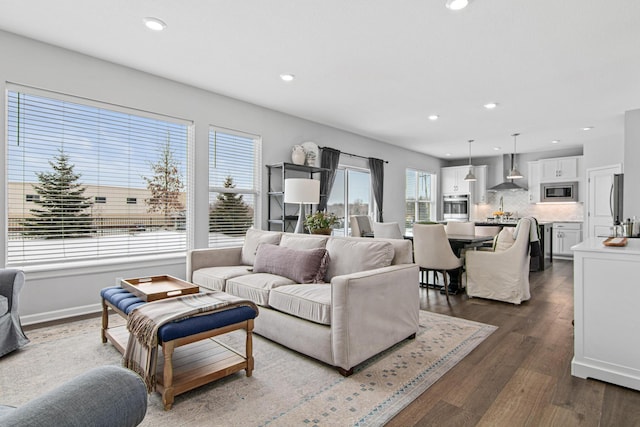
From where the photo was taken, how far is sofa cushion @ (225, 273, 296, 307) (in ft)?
9.21

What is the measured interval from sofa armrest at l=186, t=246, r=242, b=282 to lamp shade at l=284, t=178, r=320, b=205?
0.94 meters

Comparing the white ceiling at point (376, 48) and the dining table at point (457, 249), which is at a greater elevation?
the white ceiling at point (376, 48)

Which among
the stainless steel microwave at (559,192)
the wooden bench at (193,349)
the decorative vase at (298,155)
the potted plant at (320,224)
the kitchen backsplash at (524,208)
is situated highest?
the decorative vase at (298,155)

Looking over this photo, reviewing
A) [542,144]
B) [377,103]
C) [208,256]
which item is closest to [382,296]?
[208,256]

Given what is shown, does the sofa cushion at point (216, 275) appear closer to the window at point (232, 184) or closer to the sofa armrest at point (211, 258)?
the sofa armrest at point (211, 258)

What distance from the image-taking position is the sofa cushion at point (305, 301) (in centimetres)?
234

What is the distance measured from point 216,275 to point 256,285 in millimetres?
608

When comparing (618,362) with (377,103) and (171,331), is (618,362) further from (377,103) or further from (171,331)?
(377,103)

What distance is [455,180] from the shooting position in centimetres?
941

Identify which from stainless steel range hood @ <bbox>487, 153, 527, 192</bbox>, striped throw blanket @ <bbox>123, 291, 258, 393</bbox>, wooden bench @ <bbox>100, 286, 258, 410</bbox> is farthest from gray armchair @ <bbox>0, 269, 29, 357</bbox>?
stainless steel range hood @ <bbox>487, 153, 527, 192</bbox>

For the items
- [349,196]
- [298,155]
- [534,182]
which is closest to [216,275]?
[298,155]

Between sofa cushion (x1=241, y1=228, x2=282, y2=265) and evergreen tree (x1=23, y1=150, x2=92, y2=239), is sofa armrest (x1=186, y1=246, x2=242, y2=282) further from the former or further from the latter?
evergreen tree (x1=23, y1=150, x2=92, y2=239)

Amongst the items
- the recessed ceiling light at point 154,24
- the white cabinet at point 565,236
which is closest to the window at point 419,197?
the white cabinet at point 565,236

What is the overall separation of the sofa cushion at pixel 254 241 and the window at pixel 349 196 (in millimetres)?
2484
